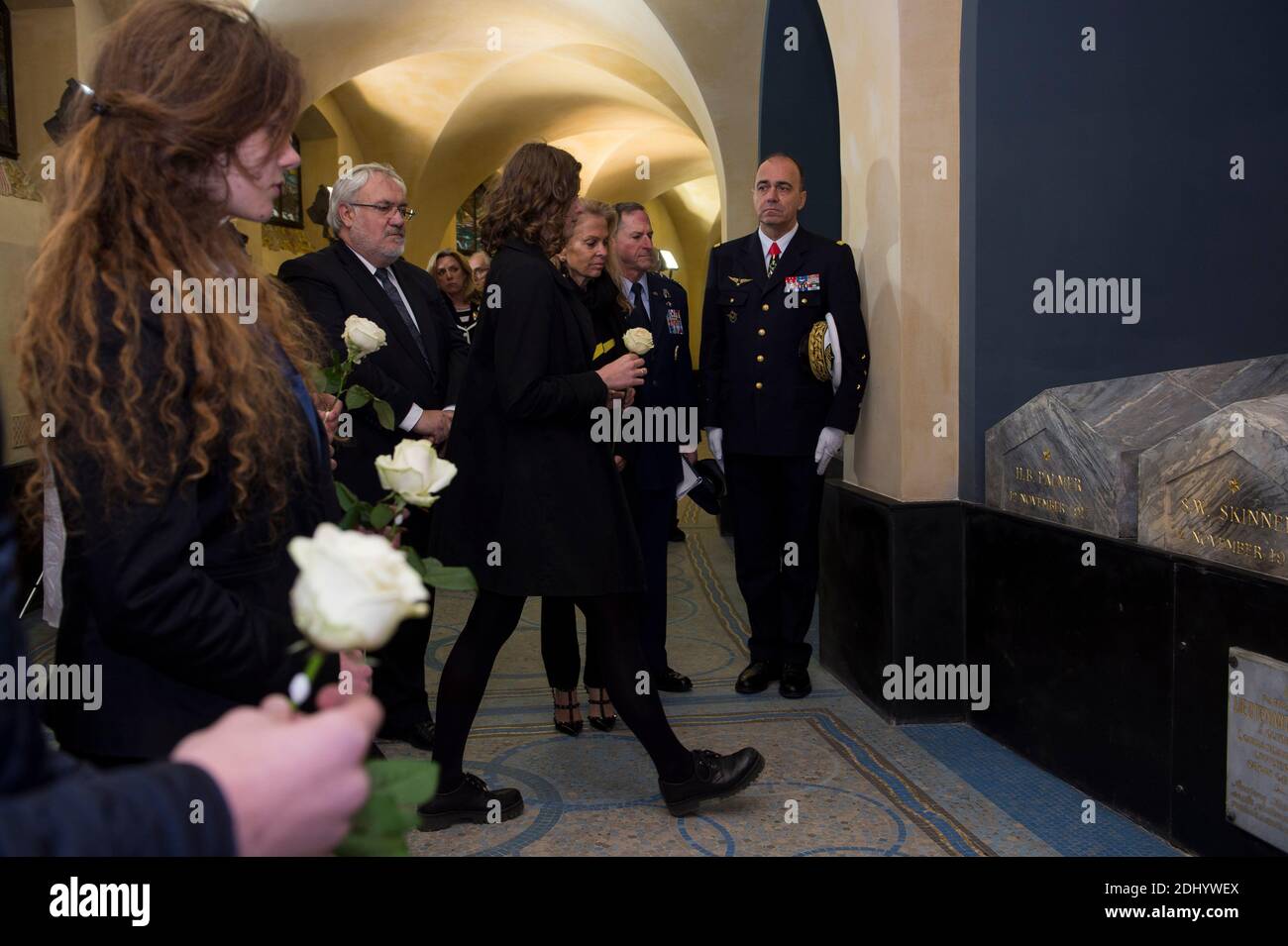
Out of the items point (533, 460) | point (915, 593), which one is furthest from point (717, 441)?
point (533, 460)

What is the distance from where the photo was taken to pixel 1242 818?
2381 mm

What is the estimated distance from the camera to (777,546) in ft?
13.9

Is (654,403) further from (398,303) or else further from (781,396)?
(398,303)

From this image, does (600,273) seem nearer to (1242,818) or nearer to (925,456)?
(925,456)

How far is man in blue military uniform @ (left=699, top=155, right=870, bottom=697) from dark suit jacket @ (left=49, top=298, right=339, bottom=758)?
2.85 meters

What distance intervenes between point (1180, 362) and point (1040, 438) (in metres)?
0.72

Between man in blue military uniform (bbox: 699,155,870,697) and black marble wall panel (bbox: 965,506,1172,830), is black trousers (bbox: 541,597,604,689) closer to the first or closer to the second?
man in blue military uniform (bbox: 699,155,870,697)

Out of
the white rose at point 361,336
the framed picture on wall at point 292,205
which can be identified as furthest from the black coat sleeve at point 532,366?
the framed picture on wall at point 292,205

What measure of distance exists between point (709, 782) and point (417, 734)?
1158mm

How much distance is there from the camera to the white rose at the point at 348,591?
30.0 inches

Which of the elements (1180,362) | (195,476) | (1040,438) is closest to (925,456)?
(1040,438)

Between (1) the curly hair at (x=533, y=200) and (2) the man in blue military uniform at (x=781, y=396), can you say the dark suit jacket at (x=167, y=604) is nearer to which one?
(1) the curly hair at (x=533, y=200)

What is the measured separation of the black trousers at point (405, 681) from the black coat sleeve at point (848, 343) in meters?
1.51
